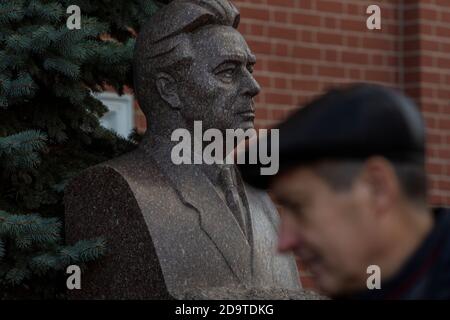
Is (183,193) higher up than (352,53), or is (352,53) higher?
(352,53)

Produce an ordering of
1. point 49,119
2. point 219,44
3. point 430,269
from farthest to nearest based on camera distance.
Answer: point 49,119, point 219,44, point 430,269

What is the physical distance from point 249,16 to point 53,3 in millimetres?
2927

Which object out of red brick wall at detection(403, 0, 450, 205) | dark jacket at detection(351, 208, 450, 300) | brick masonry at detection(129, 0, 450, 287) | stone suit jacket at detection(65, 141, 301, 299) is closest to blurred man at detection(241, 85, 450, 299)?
dark jacket at detection(351, 208, 450, 300)

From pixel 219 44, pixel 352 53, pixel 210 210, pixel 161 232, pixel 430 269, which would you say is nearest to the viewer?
pixel 430 269

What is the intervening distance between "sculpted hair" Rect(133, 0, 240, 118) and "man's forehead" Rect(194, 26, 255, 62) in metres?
0.03

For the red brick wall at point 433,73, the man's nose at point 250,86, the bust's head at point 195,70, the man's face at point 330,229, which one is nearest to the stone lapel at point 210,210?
the bust's head at point 195,70

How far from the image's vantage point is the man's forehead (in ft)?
18.5

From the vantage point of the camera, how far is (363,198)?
6.25 ft

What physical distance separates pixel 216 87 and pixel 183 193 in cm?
40

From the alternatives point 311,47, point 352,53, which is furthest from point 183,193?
point 352,53

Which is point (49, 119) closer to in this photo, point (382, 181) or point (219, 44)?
point (219, 44)

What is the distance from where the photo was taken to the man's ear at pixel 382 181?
74.7 inches

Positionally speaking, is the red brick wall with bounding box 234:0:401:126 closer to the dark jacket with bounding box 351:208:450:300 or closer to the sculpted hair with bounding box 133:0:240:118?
the sculpted hair with bounding box 133:0:240:118

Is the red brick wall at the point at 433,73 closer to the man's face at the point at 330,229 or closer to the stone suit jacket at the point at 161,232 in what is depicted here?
the stone suit jacket at the point at 161,232
